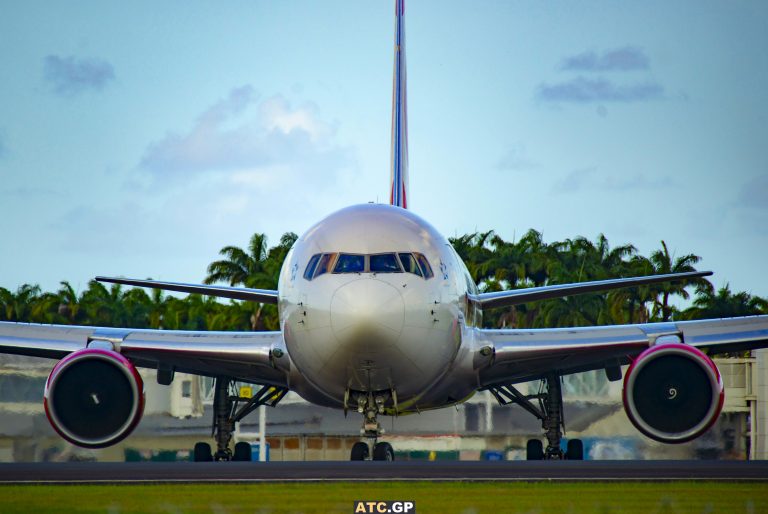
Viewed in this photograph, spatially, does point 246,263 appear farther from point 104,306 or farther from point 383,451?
point 383,451

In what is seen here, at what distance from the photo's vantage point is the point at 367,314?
15977 mm

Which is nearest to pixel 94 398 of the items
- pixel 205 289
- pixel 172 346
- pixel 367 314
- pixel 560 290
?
pixel 172 346

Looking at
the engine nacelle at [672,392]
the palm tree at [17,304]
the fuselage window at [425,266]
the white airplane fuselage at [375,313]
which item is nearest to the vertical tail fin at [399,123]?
the white airplane fuselage at [375,313]

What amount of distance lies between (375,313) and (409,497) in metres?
4.69

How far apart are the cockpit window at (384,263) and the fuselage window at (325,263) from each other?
0.58 metres

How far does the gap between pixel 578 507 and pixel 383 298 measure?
577 centimetres

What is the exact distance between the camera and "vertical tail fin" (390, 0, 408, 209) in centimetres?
2802

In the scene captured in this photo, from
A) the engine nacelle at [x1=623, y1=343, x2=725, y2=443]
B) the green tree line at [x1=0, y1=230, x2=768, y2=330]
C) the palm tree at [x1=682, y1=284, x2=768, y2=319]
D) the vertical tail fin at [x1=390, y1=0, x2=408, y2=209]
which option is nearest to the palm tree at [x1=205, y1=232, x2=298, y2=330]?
the green tree line at [x1=0, y1=230, x2=768, y2=330]

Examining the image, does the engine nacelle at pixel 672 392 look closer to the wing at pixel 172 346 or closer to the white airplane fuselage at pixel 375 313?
the white airplane fuselage at pixel 375 313

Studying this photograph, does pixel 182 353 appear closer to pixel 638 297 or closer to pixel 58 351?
pixel 58 351

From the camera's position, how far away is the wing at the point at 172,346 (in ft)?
65.6

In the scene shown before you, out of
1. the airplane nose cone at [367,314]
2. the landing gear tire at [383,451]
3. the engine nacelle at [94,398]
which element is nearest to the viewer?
the airplane nose cone at [367,314]

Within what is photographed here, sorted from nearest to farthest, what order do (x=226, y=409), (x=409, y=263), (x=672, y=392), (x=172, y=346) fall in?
(x=409, y=263) → (x=672, y=392) → (x=172, y=346) → (x=226, y=409)

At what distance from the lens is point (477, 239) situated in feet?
261
